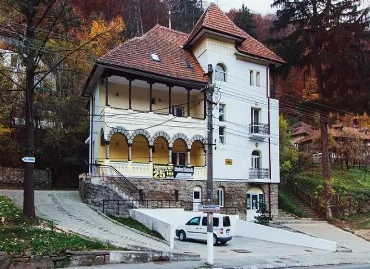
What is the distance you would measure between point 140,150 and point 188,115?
4.63m

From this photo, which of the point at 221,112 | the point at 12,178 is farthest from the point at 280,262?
the point at 12,178

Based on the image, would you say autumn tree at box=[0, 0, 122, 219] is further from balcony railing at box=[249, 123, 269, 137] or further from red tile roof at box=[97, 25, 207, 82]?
balcony railing at box=[249, 123, 269, 137]

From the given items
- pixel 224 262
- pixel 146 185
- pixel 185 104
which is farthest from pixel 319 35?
pixel 224 262

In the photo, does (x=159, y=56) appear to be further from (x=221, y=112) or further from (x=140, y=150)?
(x=140, y=150)

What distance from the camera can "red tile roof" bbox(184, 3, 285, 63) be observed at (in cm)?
3331

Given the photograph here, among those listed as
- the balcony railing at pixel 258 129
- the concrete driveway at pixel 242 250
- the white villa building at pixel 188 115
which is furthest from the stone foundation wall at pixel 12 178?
the balcony railing at pixel 258 129

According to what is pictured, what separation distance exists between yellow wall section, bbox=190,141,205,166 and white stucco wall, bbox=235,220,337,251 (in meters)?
7.55

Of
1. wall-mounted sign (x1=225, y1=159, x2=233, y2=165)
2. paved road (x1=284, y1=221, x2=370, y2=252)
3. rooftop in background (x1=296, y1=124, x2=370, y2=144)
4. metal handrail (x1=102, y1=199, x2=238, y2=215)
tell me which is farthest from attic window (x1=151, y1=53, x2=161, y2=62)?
rooftop in background (x1=296, y1=124, x2=370, y2=144)

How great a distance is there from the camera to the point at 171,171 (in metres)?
29.6

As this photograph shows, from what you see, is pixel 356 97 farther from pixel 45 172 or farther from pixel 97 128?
pixel 45 172

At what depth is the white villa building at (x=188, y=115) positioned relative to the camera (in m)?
29.3

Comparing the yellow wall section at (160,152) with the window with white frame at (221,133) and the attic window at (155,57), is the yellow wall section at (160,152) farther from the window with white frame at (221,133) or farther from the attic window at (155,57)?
the attic window at (155,57)

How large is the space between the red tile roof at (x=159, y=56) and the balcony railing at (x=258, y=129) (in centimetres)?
567

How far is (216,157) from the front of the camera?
32.5 meters
